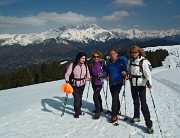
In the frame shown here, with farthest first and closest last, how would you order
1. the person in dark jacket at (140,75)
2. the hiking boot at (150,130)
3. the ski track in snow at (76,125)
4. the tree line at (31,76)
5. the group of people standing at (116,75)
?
the tree line at (31,76)
the group of people standing at (116,75)
the person in dark jacket at (140,75)
the ski track in snow at (76,125)
the hiking boot at (150,130)

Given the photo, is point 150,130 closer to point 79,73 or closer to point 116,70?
point 116,70

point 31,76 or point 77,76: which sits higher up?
point 77,76

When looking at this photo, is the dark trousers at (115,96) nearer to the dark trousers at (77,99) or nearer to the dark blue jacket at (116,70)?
the dark blue jacket at (116,70)

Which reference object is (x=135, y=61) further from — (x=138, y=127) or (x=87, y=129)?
(x=87, y=129)

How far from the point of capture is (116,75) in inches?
410

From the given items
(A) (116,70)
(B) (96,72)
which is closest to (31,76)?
(B) (96,72)

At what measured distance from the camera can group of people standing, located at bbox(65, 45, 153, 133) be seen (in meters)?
9.41

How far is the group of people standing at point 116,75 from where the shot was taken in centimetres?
941

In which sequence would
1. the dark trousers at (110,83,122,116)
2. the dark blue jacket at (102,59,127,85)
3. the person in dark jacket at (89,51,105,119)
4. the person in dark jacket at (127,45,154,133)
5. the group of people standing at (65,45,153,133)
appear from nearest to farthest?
the person in dark jacket at (127,45,154,133)
the group of people standing at (65,45,153,133)
the dark blue jacket at (102,59,127,85)
the dark trousers at (110,83,122,116)
the person in dark jacket at (89,51,105,119)

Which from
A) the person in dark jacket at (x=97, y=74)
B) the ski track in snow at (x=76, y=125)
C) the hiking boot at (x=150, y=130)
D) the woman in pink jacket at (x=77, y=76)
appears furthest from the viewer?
the person in dark jacket at (x=97, y=74)

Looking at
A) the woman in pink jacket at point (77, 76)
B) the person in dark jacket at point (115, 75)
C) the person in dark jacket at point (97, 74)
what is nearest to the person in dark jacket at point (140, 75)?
the person in dark jacket at point (115, 75)

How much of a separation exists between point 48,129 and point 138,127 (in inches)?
132

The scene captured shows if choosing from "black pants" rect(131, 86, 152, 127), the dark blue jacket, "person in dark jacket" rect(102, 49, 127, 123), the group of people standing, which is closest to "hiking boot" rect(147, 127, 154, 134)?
the group of people standing

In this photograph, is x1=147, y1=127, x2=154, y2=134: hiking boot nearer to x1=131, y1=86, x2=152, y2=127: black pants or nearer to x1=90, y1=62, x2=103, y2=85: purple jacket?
x1=131, y1=86, x2=152, y2=127: black pants
